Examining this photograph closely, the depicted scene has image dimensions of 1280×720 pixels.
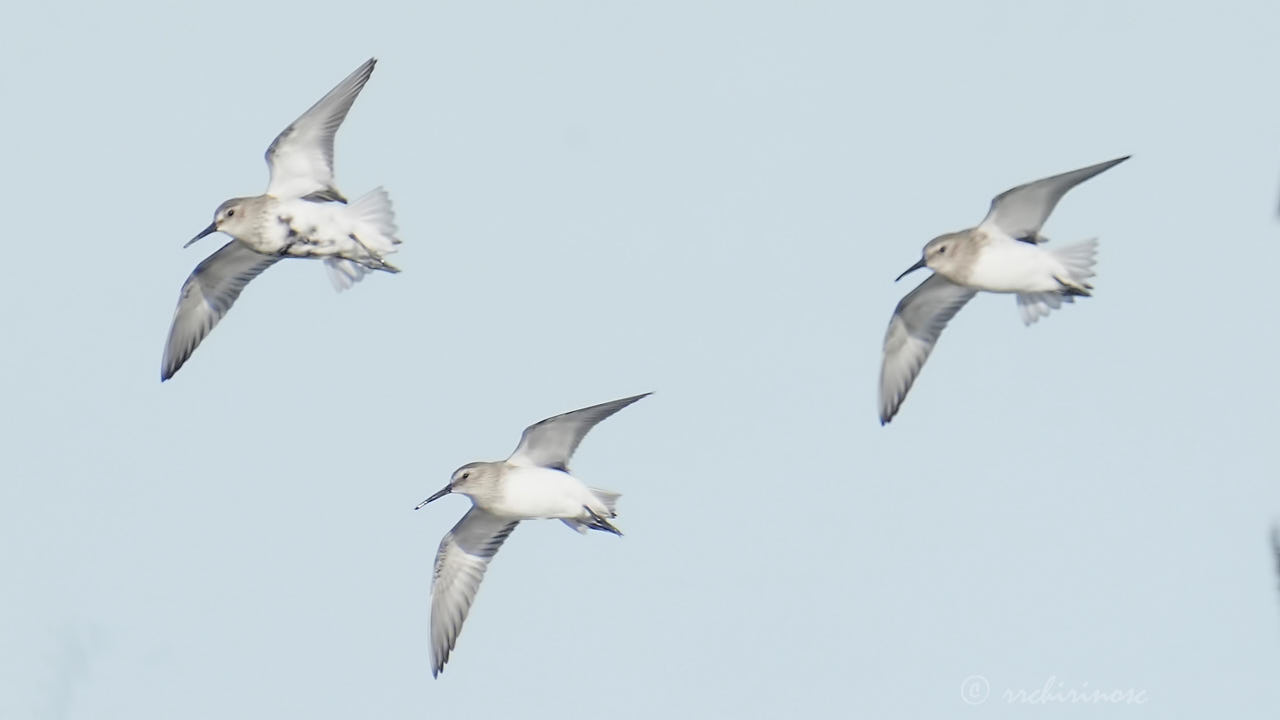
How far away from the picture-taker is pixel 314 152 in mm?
15727

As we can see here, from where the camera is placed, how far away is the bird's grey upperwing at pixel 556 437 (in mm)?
14953

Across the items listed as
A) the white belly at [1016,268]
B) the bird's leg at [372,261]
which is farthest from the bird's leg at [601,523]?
the white belly at [1016,268]

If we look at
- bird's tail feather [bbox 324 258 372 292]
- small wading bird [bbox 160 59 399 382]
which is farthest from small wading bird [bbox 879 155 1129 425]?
bird's tail feather [bbox 324 258 372 292]

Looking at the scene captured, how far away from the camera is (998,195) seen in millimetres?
15039

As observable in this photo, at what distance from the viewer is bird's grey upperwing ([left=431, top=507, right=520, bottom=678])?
1627cm

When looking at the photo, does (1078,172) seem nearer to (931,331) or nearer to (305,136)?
(931,331)

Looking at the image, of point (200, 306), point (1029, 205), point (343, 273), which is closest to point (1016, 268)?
point (1029, 205)

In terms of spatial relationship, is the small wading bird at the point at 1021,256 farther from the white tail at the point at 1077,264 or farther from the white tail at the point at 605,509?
the white tail at the point at 605,509

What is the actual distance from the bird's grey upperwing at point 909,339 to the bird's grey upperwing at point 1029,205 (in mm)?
1249

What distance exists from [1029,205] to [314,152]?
209 inches

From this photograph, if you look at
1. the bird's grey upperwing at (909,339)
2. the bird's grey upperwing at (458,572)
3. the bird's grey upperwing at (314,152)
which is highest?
the bird's grey upperwing at (314,152)

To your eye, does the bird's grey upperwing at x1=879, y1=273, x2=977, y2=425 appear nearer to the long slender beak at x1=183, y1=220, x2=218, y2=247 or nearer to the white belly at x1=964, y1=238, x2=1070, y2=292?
the white belly at x1=964, y1=238, x2=1070, y2=292

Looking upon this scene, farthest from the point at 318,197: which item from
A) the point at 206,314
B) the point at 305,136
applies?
the point at 206,314

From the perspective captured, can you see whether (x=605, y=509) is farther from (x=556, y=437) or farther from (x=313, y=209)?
(x=313, y=209)
